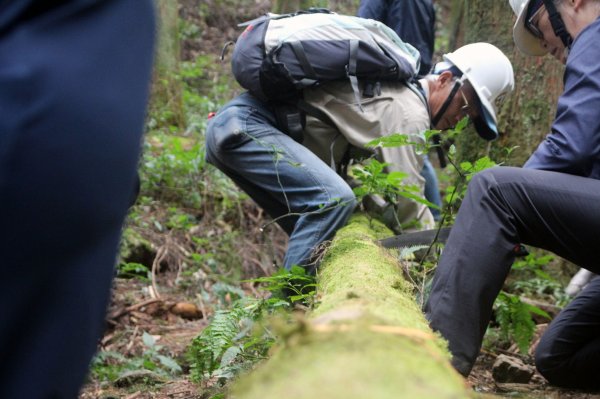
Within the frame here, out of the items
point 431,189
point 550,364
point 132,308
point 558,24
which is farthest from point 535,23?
point 132,308

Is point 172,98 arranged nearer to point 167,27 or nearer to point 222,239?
point 167,27

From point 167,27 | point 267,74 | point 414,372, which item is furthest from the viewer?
point 167,27

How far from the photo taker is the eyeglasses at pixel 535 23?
3655mm

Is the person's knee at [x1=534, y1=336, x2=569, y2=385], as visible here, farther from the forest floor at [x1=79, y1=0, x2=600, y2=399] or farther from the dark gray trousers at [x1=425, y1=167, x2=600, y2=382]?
the dark gray trousers at [x1=425, y1=167, x2=600, y2=382]

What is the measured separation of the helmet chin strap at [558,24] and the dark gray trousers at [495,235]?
2.98ft

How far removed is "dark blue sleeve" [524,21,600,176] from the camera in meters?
2.89

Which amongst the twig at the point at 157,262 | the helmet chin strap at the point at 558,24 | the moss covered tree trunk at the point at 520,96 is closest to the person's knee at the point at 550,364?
the helmet chin strap at the point at 558,24

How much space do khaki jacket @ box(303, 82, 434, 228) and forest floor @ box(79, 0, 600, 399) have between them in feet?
4.22

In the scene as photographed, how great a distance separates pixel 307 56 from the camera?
3.95m

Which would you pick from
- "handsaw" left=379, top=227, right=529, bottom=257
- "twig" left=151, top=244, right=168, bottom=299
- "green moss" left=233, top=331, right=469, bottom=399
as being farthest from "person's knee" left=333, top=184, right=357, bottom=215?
"green moss" left=233, top=331, right=469, bottom=399

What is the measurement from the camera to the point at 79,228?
1118mm

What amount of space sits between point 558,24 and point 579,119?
0.82m

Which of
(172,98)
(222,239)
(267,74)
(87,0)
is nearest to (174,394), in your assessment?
(267,74)

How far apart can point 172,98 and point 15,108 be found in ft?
27.7
